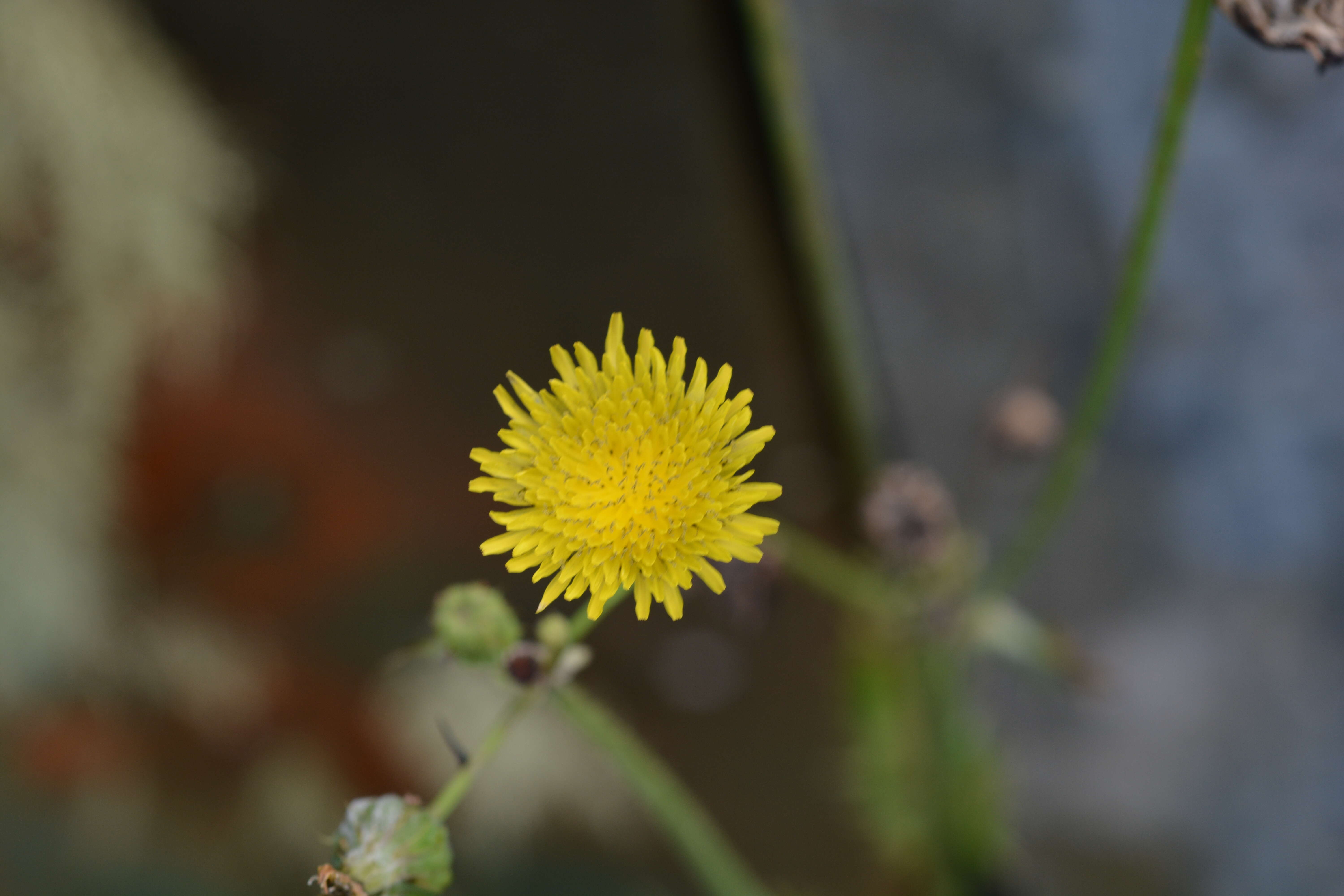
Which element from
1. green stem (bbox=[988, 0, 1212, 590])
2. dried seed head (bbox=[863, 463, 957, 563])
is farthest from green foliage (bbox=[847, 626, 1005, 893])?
green stem (bbox=[988, 0, 1212, 590])

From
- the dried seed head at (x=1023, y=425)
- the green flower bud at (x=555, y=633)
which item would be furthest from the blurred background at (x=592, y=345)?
the green flower bud at (x=555, y=633)

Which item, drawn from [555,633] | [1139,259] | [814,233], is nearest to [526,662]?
[555,633]

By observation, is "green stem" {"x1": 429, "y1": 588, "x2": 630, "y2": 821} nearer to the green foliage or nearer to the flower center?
the flower center

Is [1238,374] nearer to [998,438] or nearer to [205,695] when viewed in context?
[998,438]

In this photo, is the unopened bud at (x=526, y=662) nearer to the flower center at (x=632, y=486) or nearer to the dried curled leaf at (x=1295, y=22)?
the flower center at (x=632, y=486)

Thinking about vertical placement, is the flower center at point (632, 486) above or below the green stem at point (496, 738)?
above

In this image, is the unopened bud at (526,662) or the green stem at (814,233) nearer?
the unopened bud at (526,662)

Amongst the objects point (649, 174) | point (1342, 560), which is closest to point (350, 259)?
point (649, 174)

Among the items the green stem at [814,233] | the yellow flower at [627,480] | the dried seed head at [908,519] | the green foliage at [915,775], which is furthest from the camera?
the green foliage at [915,775]
